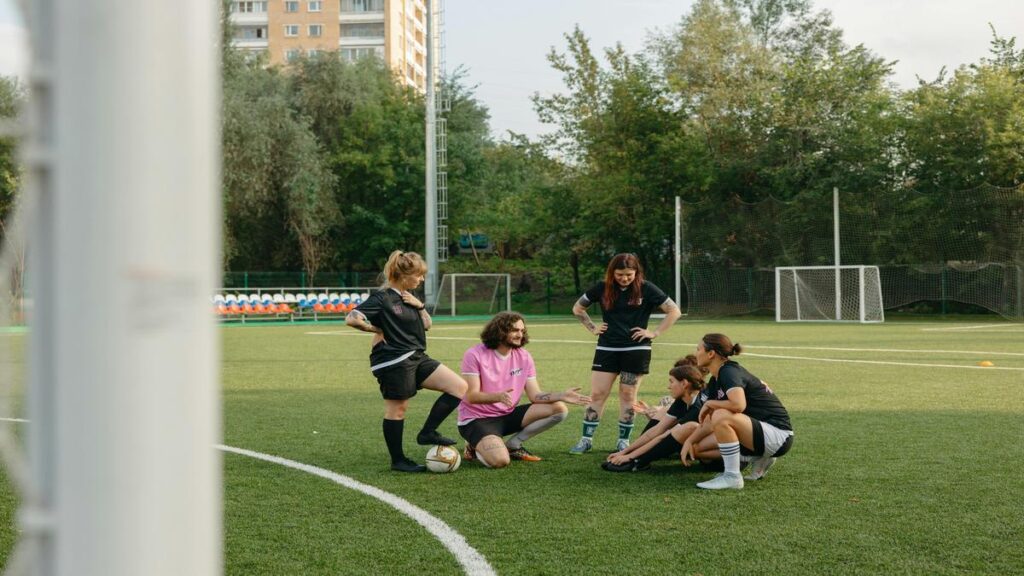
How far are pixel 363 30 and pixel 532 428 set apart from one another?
286 feet

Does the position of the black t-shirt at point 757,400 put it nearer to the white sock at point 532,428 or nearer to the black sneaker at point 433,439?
the white sock at point 532,428

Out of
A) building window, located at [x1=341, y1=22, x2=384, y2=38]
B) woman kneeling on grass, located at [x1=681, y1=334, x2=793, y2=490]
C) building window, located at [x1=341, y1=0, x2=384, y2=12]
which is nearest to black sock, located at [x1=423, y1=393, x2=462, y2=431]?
woman kneeling on grass, located at [x1=681, y1=334, x2=793, y2=490]

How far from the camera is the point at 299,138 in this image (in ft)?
144

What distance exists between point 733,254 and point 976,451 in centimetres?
2774

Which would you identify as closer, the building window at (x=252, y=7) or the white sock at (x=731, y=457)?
the white sock at (x=731, y=457)

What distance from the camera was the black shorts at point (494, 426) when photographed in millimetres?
7238

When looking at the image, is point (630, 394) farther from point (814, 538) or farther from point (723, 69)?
point (723, 69)

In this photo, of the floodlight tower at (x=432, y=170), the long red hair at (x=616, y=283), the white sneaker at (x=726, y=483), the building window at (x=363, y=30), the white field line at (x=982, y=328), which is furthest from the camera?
the building window at (x=363, y=30)

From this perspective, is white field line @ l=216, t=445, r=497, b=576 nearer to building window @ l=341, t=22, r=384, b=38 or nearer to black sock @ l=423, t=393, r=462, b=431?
black sock @ l=423, t=393, r=462, b=431

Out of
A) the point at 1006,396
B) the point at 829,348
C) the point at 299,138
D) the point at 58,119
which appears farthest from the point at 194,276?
the point at 299,138

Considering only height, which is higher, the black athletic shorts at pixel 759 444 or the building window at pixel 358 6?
the building window at pixel 358 6

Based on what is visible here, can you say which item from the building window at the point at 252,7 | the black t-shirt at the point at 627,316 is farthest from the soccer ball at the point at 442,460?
the building window at the point at 252,7

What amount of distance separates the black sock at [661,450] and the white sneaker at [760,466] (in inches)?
22.2

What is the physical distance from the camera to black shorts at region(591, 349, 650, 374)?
7.84 metres
